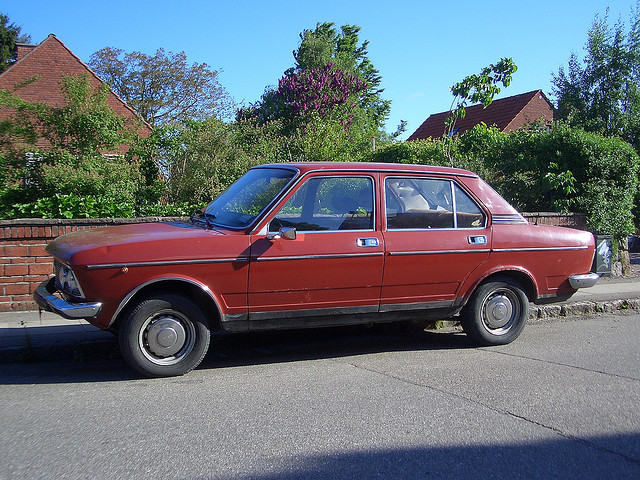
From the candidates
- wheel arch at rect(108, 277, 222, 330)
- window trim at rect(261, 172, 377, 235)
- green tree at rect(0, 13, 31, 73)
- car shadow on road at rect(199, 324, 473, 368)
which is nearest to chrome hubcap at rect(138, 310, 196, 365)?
wheel arch at rect(108, 277, 222, 330)

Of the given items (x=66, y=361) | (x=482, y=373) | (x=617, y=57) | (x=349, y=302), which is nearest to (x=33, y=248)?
(x=66, y=361)

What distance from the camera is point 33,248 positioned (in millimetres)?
7336

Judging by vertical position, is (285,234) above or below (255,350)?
above

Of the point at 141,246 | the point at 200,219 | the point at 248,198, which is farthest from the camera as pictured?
the point at 200,219

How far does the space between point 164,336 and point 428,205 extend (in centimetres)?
285

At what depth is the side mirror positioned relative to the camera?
205 inches

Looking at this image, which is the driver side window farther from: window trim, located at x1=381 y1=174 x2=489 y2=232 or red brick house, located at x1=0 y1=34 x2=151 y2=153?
red brick house, located at x1=0 y1=34 x2=151 y2=153

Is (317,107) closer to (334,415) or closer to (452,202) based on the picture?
(452,202)

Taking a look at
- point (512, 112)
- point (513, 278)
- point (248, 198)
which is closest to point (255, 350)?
point (248, 198)

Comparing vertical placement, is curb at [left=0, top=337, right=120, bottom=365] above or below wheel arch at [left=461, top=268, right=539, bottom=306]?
below

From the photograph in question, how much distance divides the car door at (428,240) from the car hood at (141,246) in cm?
150

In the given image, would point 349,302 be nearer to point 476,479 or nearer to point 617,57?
point 476,479

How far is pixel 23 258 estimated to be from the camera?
730cm

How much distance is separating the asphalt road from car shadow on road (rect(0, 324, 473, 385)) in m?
0.03
